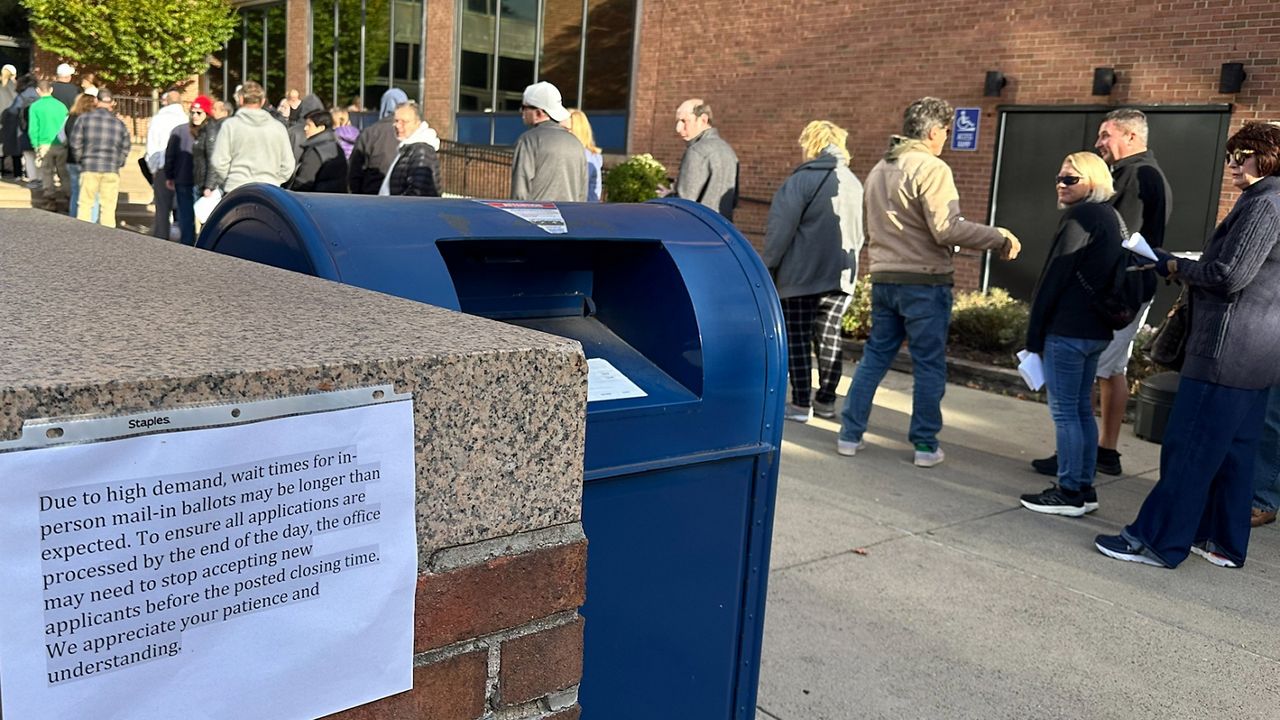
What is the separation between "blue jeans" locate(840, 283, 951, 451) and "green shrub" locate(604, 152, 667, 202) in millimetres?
7468

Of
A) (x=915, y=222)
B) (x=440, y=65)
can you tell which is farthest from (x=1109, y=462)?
(x=440, y=65)

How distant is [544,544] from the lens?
1391 mm

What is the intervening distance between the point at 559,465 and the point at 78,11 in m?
29.1

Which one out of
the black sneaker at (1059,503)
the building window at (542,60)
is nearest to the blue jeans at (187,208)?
the building window at (542,60)

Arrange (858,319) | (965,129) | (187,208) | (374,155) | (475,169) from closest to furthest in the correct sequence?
1. (374,155)
2. (858,319)
3. (965,129)
4. (187,208)
5. (475,169)

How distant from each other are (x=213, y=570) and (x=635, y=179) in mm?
12737

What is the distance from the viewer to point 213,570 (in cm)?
112

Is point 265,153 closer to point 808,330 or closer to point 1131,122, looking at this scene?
point 808,330

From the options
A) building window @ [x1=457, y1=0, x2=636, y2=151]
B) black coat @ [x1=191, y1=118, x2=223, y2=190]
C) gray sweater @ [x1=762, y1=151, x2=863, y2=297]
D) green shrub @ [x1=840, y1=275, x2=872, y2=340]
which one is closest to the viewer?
gray sweater @ [x1=762, y1=151, x2=863, y2=297]

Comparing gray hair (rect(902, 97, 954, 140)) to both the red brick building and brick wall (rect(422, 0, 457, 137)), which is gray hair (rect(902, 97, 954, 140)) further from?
brick wall (rect(422, 0, 457, 137))

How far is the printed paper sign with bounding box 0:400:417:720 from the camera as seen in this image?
1015 millimetres

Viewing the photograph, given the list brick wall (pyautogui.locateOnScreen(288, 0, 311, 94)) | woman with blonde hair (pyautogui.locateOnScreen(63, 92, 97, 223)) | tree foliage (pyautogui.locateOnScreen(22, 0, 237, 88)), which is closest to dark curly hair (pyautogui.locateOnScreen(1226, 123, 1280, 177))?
woman with blonde hair (pyautogui.locateOnScreen(63, 92, 97, 223))

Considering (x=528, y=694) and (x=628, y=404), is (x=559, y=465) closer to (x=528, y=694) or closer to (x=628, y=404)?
(x=528, y=694)

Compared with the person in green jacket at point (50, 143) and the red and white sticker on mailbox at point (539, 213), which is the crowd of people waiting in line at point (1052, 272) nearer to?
the red and white sticker on mailbox at point (539, 213)
